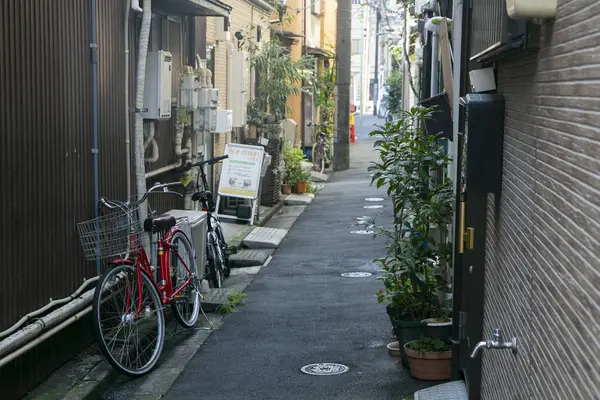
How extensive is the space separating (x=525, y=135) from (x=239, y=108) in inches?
480

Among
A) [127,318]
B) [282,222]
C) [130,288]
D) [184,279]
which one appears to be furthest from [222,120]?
[127,318]

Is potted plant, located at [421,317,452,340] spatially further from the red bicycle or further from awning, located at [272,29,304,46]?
awning, located at [272,29,304,46]

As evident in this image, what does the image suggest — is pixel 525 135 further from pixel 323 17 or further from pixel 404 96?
pixel 323 17

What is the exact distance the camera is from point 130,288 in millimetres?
7637

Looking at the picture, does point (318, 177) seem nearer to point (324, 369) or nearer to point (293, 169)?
point (293, 169)

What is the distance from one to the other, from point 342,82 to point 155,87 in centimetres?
1871

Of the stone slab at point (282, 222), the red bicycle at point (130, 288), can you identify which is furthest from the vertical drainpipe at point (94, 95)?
the stone slab at point (282, 222)

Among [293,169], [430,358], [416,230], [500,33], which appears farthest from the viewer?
[293,169]

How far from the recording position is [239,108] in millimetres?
16359

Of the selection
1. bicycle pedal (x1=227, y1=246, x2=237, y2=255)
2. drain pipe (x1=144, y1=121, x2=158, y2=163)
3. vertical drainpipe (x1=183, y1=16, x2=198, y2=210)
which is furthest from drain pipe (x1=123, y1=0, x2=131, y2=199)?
bicycle pedal (x1=227, y1=246, x2=237, y2=255)

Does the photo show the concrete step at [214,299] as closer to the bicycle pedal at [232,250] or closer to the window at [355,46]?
the bicycle pedal at [232,250]

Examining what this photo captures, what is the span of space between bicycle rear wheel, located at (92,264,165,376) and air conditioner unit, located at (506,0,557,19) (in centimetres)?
451

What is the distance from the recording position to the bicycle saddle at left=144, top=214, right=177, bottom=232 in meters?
8.28

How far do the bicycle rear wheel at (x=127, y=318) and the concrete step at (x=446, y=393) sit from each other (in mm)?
2464
